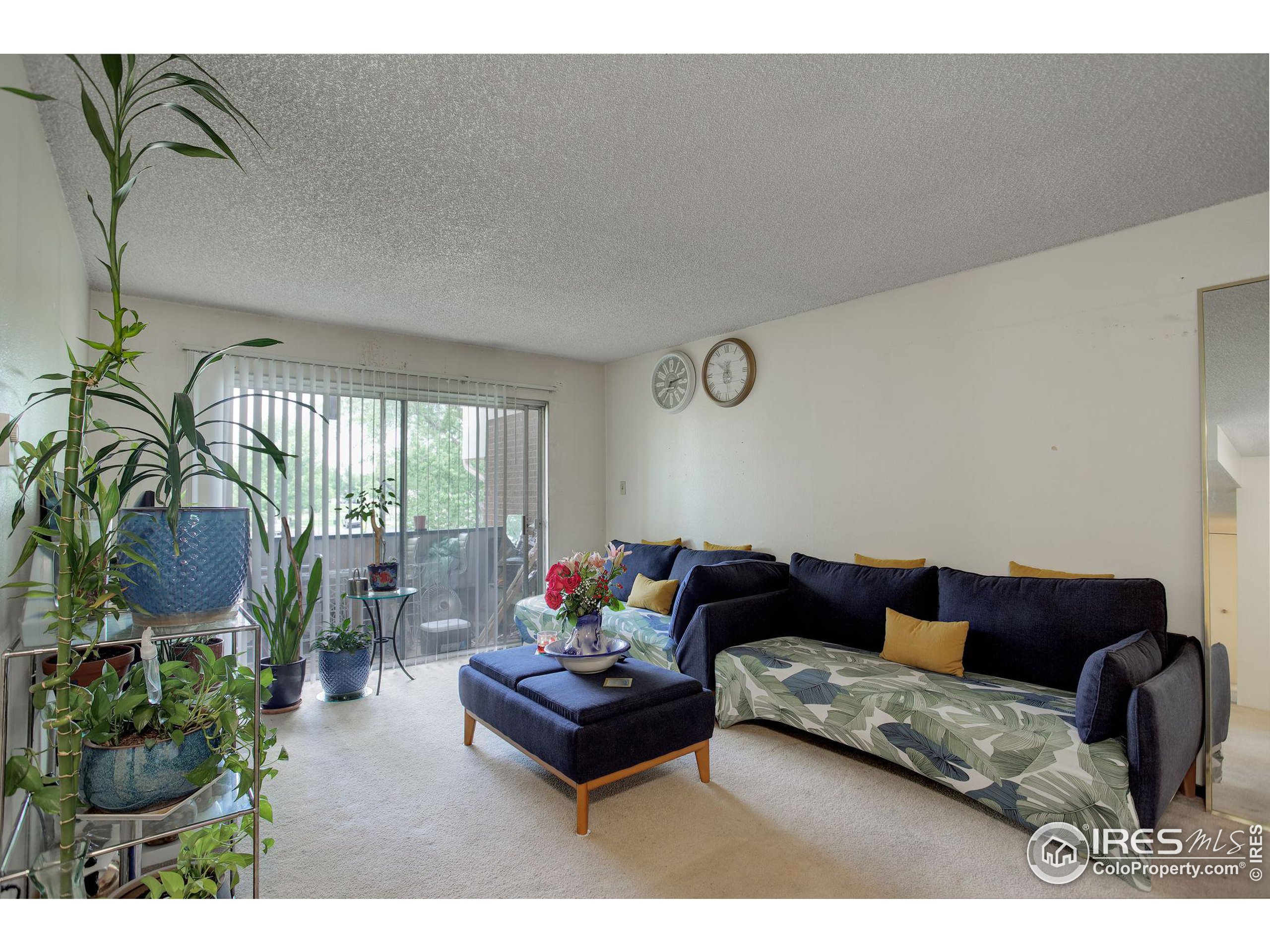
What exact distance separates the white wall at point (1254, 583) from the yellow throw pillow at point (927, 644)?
100 cm

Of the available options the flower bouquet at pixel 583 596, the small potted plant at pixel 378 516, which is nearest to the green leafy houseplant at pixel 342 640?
the small potted plant at pixel 378 516

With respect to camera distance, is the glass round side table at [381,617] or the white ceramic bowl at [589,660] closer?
the white ceramic bowl at [589,660]

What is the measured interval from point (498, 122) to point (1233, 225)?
2.96 meters

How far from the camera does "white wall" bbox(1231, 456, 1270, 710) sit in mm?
2592

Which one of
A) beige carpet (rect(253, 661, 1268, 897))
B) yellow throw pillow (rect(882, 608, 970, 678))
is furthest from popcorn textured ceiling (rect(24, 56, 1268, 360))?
beige carpet (rect(253, 661, 1268, 897))

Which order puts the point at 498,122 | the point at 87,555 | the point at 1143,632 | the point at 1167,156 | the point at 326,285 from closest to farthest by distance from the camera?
the point at 87,555
the point at 498,122
the point at 1167,156
the point at 1143,632
the point at 326,285

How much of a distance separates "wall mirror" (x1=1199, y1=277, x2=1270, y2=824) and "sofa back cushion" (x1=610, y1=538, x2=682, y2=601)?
10.1 feet

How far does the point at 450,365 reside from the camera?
5355 mm

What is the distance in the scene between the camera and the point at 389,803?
2.79 meters

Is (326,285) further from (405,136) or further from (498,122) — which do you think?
(498,122)

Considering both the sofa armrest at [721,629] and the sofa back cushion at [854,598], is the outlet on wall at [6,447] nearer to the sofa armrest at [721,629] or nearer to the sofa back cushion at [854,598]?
the sofa armrest at [721,629]

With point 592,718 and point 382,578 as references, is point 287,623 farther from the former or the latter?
point 592,718

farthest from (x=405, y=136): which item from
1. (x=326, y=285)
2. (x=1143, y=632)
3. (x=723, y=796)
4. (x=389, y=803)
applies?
(x=1143, y=632)

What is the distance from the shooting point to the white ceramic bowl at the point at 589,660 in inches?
120
